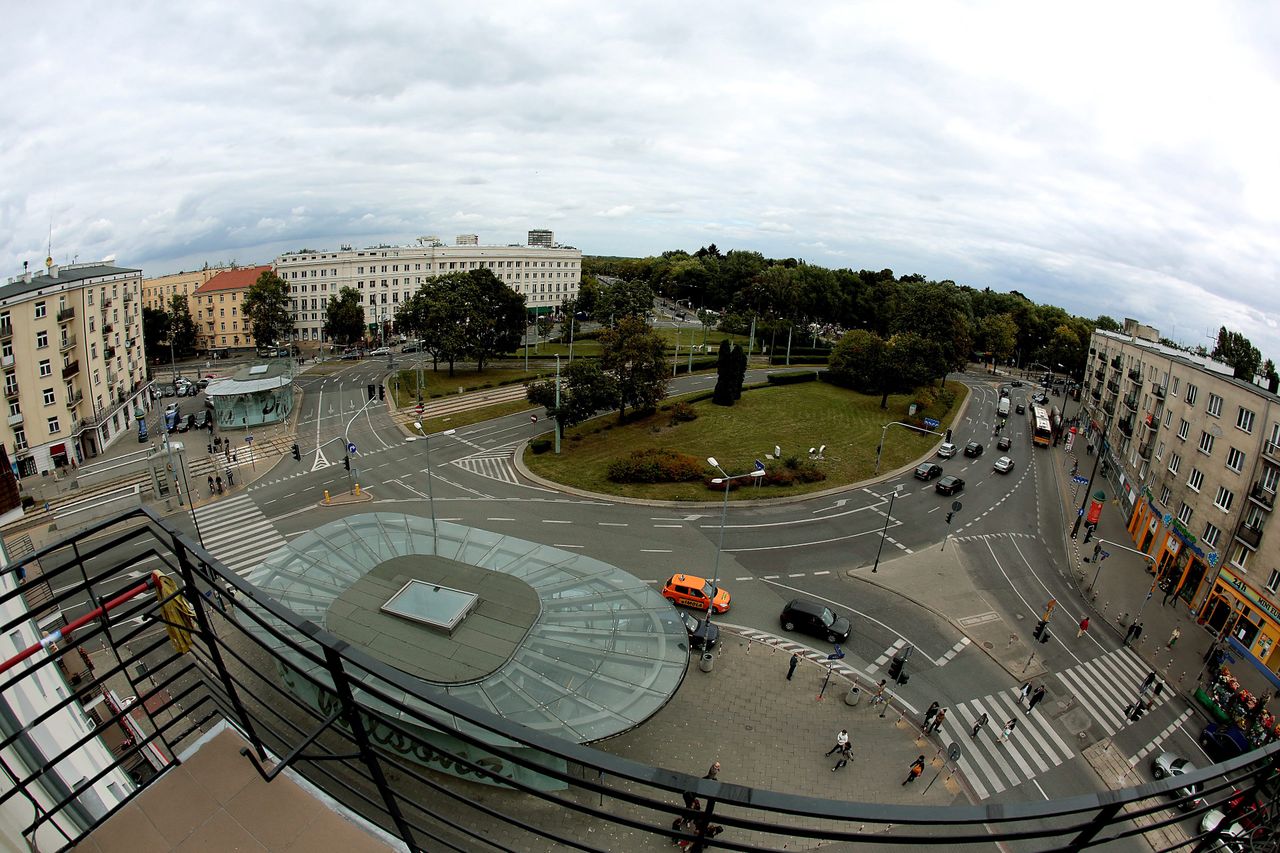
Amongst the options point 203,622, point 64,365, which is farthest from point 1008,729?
point 64,365

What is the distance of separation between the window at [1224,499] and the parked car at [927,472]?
53.9 ft

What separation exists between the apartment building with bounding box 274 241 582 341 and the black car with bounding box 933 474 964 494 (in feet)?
238

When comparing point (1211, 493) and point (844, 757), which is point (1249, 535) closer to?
point (1211, 493)

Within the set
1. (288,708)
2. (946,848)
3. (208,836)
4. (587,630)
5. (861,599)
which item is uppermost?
(208,836)

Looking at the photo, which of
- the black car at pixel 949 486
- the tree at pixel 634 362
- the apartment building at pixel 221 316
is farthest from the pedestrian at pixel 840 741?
the apartment building at pixel 221 316

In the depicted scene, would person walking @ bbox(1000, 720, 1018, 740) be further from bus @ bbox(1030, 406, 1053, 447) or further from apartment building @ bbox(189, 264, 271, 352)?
apartment building @ bbox(189, 264, 271, 352)

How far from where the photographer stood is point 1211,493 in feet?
104

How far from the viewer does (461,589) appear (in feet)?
72.3

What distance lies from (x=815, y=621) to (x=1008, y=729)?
7414 millimetres

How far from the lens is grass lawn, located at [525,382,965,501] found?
138 ft

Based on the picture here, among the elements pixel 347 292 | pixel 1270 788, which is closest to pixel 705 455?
pixel 1270 788

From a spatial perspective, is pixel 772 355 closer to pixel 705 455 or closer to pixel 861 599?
pixel 705 455

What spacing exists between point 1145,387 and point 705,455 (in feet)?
99.4

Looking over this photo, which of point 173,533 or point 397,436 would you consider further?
point 397,436
